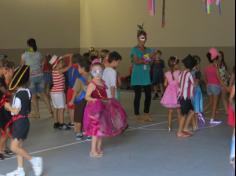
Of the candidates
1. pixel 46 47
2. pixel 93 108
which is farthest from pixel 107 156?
pixel 46 47

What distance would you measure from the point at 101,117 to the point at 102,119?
1.2 inches

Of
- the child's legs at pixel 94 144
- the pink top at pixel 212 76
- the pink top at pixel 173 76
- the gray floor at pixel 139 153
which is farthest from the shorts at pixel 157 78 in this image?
the child's legs at pixel 94 144

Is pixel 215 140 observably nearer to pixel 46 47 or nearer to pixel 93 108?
pixel 93 108

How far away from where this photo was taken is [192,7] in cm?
1312

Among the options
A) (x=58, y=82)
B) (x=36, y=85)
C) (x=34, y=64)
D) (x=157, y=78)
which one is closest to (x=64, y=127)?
(x=58, y=82)

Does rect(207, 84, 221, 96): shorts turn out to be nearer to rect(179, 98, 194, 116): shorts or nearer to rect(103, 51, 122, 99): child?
rect(179, 98, 194, 116): shorts

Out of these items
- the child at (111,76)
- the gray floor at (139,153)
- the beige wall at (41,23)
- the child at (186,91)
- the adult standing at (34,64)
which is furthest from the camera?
the beige wall at (41,23)

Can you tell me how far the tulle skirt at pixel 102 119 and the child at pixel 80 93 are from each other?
64 cm

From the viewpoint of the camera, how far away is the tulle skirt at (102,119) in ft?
18.1

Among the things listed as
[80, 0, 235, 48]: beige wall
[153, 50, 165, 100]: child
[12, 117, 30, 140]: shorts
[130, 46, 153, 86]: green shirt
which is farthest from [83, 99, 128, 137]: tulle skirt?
[80, 0, 235, 48]: beige wall

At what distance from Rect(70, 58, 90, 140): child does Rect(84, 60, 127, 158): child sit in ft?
1.61

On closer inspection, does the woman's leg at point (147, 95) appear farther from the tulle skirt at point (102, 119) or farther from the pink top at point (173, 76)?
the tulle skirt at point (102, 119)

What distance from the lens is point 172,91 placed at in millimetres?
6988

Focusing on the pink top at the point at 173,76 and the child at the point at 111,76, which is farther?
the pink top at the point at 173,76
